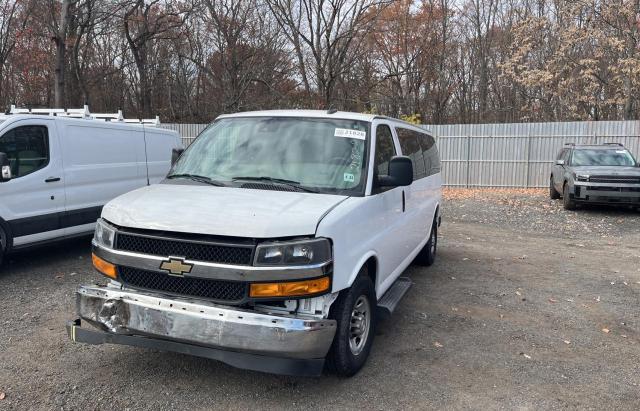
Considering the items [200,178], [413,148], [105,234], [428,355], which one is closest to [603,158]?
[413,148]

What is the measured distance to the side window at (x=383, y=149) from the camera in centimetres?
430

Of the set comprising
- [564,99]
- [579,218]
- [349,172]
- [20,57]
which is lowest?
[579,218]

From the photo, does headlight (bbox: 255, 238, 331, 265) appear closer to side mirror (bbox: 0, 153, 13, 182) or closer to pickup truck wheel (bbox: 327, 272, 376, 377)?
pickup truck wheel (bbox: 327, 272, 376, 377)

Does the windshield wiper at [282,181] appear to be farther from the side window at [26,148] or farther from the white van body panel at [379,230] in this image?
the side window at [26,148]

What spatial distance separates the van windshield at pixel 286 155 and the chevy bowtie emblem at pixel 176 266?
947 mm

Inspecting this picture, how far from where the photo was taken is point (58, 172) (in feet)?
22.4

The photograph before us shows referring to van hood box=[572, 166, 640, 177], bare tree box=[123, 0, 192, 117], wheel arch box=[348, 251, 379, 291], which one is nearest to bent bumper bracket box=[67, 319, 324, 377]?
wheel arch box=[348, 251, 379, 291]

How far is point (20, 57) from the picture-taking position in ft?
93.9

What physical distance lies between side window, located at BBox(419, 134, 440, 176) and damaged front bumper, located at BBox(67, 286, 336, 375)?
383cm

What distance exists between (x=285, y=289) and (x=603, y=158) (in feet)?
42.4

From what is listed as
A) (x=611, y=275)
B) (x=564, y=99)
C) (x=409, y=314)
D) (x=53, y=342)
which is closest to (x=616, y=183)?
(x=611, y=275)

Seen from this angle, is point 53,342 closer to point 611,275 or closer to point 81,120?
point 81,120

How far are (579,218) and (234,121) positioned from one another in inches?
412

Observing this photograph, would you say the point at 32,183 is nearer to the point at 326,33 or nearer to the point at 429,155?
the point at 429,155
